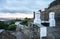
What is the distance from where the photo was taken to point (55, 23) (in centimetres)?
547

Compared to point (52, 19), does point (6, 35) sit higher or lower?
lower

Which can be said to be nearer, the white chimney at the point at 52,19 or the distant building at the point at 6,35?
the white chimney at the point at 52,19

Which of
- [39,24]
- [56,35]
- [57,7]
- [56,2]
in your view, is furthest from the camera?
[56,2]

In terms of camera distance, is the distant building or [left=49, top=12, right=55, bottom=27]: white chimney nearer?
[left=49, top=12, right=55, bottom=27]: white chimney

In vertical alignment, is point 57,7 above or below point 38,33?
above

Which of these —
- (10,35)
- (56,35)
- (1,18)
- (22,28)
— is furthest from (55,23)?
(1,18)

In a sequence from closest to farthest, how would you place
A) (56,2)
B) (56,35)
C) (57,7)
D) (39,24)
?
(56,35) < (39,24) < (57,7) < (56,2)

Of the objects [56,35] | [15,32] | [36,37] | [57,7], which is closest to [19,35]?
[15,32]

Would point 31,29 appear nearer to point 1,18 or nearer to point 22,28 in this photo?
point 22,28

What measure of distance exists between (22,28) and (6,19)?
3.99 feet

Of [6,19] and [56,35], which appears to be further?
[6,19]

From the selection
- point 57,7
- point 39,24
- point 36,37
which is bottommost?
point 36,37

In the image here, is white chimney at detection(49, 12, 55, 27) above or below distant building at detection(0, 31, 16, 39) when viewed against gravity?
above

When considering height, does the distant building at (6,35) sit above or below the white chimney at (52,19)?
below
